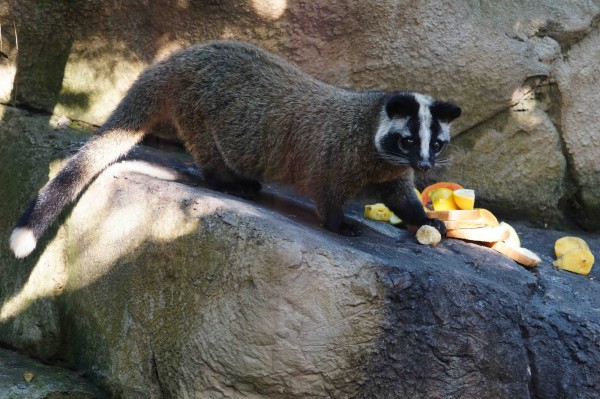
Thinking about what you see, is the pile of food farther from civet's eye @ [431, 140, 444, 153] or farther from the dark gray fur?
civet's eye @ [431, 140, 444, 153]

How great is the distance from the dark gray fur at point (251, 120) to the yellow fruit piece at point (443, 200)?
61cm

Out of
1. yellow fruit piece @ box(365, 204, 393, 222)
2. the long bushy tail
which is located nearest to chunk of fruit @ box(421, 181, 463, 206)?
yellow fruit piece @ box(365, 204, 393, 222)

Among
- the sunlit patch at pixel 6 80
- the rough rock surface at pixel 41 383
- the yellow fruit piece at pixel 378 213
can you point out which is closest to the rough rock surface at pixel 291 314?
the rough rock surface at pixel 41 383

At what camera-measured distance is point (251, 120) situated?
22.3 feet

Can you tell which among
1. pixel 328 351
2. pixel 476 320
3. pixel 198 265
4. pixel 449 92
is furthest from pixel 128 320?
pixel 449 92

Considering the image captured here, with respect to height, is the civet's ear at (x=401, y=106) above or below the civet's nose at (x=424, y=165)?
above

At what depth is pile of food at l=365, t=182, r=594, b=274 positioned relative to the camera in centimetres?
639

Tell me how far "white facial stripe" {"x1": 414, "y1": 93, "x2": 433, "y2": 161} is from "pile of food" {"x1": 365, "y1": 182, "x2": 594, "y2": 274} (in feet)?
2.22

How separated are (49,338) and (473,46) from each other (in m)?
4.98

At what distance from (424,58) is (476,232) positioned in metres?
2.18

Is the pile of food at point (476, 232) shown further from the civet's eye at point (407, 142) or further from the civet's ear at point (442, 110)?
the civet's ear at point (442, 110)

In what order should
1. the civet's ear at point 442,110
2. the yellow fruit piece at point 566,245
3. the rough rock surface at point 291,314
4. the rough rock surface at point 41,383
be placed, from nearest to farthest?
the rough rock surface at point 291,314 < the rough rock surface at point 41,383 < the civet's ear at point 442,110 < the yellow fruit piece at point 566,245

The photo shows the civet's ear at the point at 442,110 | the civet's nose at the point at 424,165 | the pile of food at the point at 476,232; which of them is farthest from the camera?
the pile of food at the point at 476,232

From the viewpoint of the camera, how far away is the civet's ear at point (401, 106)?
6055 mm
